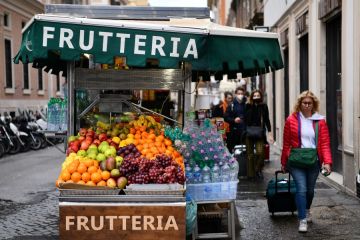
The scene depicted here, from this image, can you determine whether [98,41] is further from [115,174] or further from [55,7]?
[55,7]

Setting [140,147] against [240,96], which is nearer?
[140,147]

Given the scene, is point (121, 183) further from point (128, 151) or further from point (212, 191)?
point (212, 191)

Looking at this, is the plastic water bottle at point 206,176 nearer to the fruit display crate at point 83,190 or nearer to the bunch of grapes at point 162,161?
the bunch of grapes at point 162,161

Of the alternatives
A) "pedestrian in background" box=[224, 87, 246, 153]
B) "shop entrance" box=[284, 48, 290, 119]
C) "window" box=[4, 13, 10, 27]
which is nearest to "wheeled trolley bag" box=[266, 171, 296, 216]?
"pedestrian in background" box=[224, 87, 246, 153]

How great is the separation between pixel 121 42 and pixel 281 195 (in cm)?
336

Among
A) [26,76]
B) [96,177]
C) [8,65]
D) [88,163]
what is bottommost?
[96,177]

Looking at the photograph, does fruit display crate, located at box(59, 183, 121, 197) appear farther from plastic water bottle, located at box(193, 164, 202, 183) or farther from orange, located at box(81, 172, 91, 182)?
plastic water bottle, located at box(193, 164, 202, 183)

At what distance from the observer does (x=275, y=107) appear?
19.9 metres

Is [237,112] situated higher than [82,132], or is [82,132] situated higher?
[237,112]

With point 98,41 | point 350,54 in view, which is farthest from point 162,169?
point 350,54

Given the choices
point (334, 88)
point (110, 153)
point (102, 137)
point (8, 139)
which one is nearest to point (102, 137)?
point (102, 137)

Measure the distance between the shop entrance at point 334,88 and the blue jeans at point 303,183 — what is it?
3654 millimetres

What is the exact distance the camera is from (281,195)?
8.02 metres

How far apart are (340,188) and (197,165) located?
14.7ft
